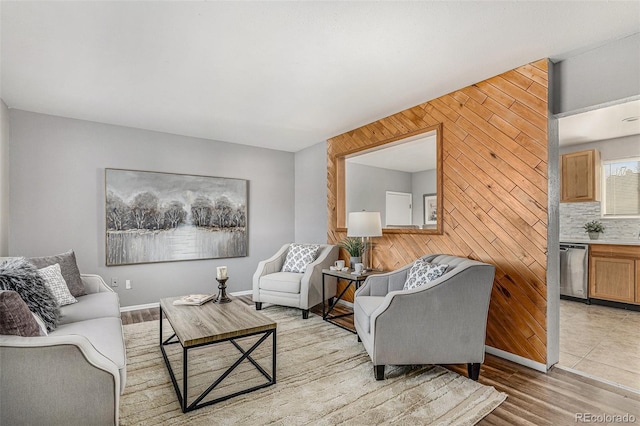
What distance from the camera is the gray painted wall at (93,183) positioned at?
11.7 ft

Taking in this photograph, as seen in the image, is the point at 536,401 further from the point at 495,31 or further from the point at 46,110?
the point at 46,110

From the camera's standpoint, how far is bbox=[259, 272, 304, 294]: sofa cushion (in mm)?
3822

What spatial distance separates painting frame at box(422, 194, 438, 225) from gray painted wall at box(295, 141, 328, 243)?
3.47 metres

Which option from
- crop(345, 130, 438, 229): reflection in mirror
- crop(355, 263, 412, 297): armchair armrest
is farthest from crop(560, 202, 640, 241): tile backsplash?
crop(355, 263, 412, 297): armchair armrest

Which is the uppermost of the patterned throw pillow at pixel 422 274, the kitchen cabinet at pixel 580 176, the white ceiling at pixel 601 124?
the white ceiling at pixel 601 124

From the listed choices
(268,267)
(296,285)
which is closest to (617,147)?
(296,285)

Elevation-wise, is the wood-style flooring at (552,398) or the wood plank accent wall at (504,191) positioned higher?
the wood plank accent wall at (504,191)

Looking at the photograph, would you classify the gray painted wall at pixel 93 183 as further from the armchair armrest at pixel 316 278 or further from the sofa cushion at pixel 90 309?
the armchair armrest at pixel 316 278

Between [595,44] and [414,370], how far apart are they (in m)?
2.71

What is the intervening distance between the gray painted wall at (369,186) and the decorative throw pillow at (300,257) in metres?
2.00

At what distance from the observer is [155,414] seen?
75.1 inches

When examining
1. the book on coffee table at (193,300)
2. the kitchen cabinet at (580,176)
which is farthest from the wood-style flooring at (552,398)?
the kitchen cabinet at (580,176)

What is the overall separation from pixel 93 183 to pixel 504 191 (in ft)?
14.8

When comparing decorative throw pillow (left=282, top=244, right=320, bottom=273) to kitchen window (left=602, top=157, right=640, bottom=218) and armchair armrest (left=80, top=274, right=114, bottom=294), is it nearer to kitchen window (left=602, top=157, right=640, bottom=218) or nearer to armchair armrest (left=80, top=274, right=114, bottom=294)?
armchair armrest (left=80, top=274, right=114, bottom=294)
